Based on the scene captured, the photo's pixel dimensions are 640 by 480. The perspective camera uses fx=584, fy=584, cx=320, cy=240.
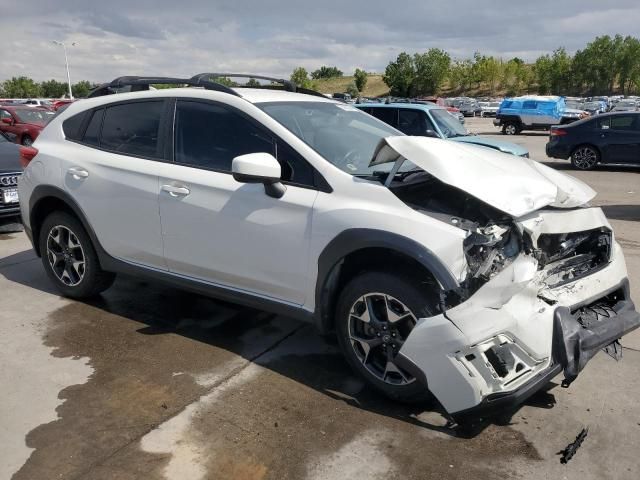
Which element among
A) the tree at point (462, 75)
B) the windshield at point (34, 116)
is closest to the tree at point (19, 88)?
the tree at point (462, 75)

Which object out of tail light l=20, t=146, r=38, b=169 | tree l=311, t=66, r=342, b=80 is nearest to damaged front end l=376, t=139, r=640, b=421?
tail light l=20, t=146, r=38, b=169

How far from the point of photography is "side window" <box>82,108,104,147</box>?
4.75 meters

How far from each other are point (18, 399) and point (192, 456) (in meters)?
1.29

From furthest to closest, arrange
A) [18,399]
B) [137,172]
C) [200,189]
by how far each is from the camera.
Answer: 1. [137,172]
2. [200,189]
3. [18,399]

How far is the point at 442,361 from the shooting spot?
2.86 metres

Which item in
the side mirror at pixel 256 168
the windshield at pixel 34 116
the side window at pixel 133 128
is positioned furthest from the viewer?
the windshield at pixel 34 116

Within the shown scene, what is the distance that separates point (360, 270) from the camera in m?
3.45

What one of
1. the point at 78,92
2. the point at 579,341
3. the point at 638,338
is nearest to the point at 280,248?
the point at 579,341

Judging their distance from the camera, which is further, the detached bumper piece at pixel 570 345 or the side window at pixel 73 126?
the side window at pixel 73 126

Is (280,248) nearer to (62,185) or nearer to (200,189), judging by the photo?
(200,189)

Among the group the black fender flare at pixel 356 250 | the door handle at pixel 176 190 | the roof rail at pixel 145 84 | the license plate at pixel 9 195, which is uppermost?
the roof rail at pixel 145 84

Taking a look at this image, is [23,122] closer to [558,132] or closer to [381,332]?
[558,132]

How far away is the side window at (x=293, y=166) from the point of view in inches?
141

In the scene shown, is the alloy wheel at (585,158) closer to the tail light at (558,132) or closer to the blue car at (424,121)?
the tail light at (558,132)
